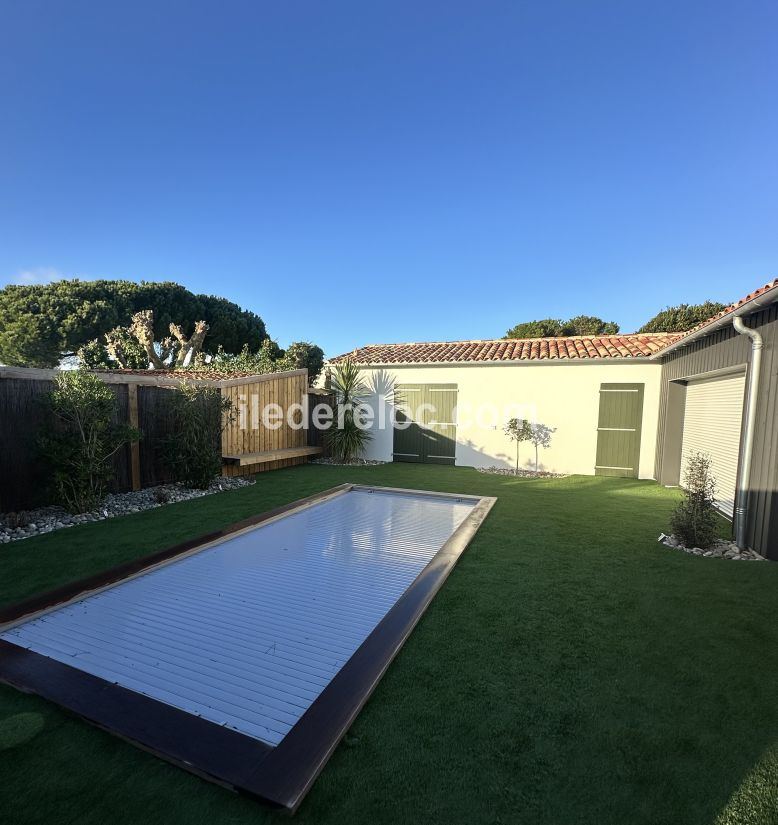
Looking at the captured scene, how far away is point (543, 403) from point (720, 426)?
149 inches

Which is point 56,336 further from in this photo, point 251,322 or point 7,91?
point 7,91

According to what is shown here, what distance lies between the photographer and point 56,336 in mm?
18641

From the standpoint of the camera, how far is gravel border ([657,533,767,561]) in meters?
4.21

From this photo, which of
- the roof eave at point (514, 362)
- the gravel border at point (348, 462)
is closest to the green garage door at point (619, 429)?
the roof eave at point (514, 362)

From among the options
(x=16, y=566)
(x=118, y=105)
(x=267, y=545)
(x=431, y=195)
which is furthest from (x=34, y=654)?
(x=431, y=195)

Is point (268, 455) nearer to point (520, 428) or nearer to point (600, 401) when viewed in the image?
point (520, 428)

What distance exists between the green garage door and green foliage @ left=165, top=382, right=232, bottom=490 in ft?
27.1

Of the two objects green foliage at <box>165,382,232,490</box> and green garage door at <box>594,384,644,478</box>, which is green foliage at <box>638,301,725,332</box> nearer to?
green garage door at <box>594,384,644,478</box>

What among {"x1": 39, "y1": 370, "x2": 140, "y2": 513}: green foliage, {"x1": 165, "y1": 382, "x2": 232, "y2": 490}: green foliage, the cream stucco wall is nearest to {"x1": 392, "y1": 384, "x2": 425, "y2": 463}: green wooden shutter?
the cream stucco wall

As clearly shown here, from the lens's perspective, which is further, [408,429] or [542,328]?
[542,328]

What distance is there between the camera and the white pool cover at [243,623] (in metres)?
2.11

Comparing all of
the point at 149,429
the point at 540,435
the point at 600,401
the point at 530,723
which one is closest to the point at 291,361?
the point at 149,429

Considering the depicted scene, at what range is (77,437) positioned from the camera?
16.9 feet

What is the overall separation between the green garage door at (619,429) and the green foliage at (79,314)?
18.9m
